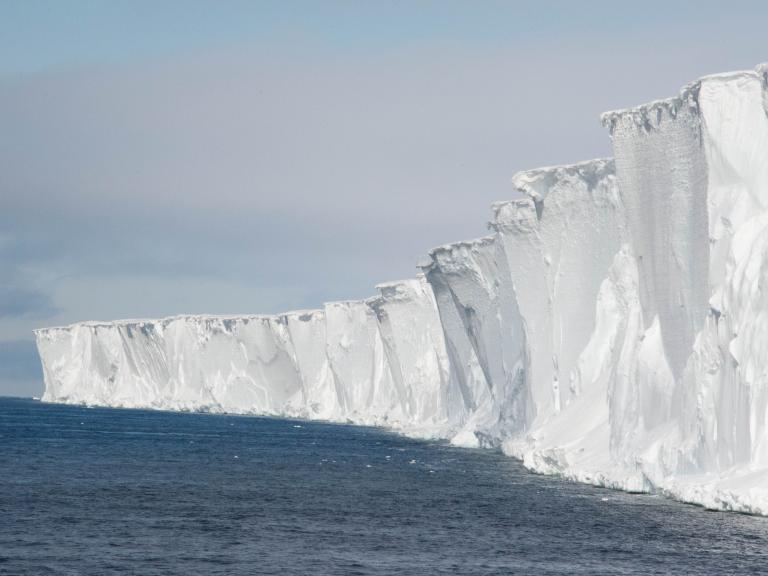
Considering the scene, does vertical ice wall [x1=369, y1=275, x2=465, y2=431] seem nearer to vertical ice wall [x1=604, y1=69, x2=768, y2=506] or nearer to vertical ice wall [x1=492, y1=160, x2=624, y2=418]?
vertical ice wall [x1=492, y1=160, x2=624, y2=418]

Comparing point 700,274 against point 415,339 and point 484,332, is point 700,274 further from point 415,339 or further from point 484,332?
point 415,339

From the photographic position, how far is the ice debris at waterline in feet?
107

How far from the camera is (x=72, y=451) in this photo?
192 ft

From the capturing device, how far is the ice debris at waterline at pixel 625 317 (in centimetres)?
3272

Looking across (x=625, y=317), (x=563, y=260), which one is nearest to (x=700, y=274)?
(x=625, y=317)

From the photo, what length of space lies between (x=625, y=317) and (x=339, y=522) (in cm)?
1711

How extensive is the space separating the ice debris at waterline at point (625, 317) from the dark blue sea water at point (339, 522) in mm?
1942

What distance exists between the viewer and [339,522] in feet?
105

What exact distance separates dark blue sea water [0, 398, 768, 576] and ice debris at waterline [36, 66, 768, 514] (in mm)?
1942

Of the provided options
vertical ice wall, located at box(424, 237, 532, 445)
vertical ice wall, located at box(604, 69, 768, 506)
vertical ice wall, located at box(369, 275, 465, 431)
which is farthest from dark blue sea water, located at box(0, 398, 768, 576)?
vertical ice wall, located at box(369, 275, 465, 431)

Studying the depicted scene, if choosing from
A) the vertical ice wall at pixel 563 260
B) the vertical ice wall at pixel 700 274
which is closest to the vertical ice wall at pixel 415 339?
the vertical ice wall at pixel 563 260

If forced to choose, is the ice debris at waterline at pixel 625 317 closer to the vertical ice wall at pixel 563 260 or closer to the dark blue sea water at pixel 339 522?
the vertical ice wall at pixel 563 260

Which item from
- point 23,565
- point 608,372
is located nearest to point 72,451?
point 608,372

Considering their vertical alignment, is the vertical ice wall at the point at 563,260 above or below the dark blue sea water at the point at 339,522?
above
